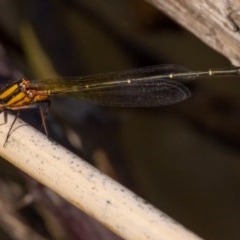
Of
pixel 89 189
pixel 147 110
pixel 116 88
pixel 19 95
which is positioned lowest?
pixel 89 189

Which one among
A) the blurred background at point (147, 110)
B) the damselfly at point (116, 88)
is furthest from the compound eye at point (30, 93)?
the blurred background at point (147, 110)

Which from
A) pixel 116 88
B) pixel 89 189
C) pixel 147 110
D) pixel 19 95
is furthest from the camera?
pixel 147 110

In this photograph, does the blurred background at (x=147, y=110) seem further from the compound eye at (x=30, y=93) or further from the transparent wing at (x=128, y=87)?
the compound eye at (x=30, y=93)

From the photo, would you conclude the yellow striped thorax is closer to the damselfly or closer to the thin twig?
the damselfly

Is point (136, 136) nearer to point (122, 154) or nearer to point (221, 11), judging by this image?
point (122, 154)

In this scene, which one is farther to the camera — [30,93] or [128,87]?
[128,87]

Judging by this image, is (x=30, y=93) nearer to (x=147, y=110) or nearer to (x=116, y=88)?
(x=116, y=88)

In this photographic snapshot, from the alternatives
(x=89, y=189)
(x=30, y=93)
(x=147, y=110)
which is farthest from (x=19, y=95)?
(x=147, y=110)
